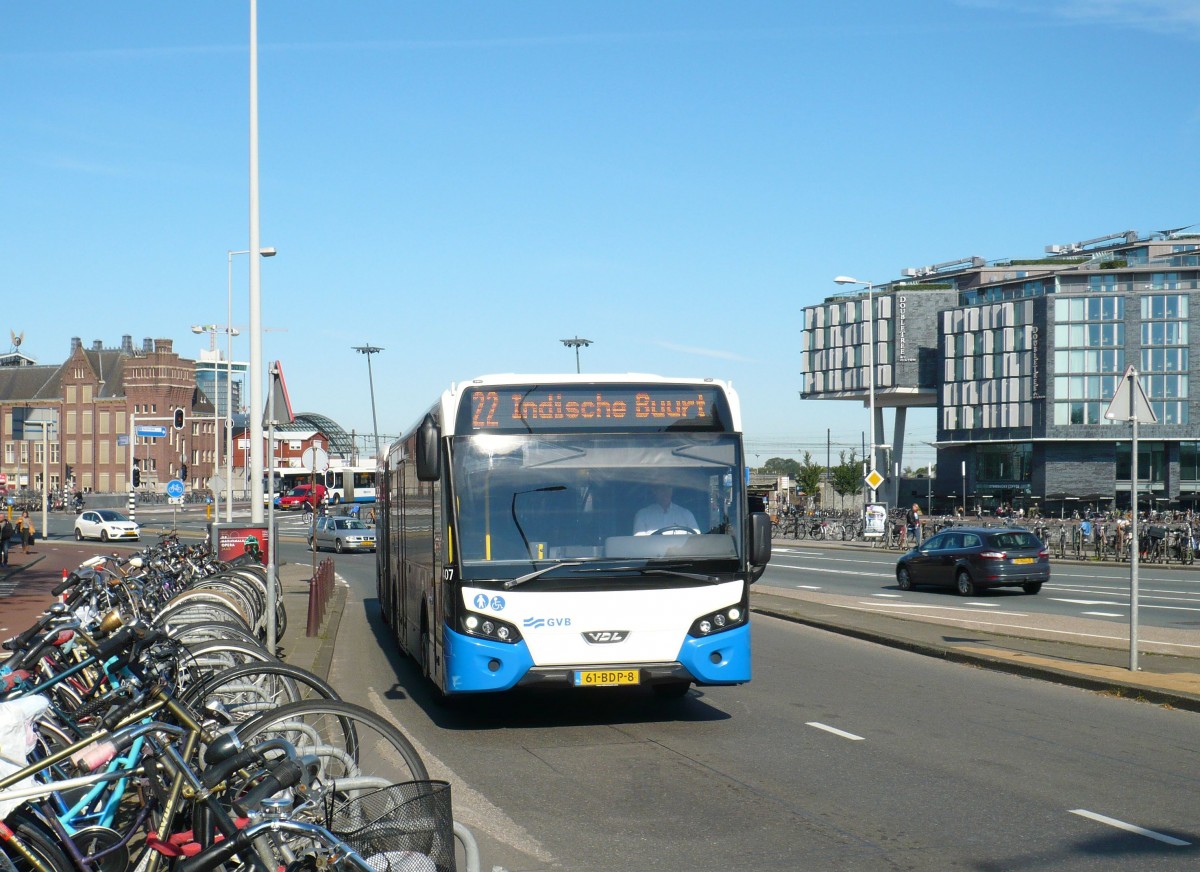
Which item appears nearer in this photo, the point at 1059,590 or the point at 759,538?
the point at 759,538

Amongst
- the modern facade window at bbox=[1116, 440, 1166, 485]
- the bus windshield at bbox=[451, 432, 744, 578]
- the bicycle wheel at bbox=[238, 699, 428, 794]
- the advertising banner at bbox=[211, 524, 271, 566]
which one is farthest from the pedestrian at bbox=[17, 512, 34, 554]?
the modern facade window at bbox=[1116, 440, 1166, 485]

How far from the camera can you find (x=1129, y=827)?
22.8 ft

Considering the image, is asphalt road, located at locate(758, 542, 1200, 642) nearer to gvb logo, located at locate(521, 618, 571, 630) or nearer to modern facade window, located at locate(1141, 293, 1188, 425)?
gvb logo, located at locate(521, 618, 571, 630)

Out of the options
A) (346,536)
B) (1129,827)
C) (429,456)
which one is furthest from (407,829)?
(346,536)

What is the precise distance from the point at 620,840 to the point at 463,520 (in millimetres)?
3795

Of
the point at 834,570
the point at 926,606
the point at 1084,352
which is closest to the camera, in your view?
the point at 926,606

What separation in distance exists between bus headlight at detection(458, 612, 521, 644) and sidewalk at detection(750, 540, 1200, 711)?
19.8 ft

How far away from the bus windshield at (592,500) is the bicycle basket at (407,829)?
18.6ft

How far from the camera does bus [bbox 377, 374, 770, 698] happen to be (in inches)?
389

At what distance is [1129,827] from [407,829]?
15.0ft

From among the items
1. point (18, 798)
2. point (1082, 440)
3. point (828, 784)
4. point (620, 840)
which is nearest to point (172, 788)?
point (18, 798)

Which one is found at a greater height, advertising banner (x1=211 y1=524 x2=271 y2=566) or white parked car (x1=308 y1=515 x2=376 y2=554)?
advertising banner (x1=211 y1=524 x2=271 y2=566)

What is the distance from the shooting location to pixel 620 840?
6.82 m

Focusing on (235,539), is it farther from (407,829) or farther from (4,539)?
(407,829)
